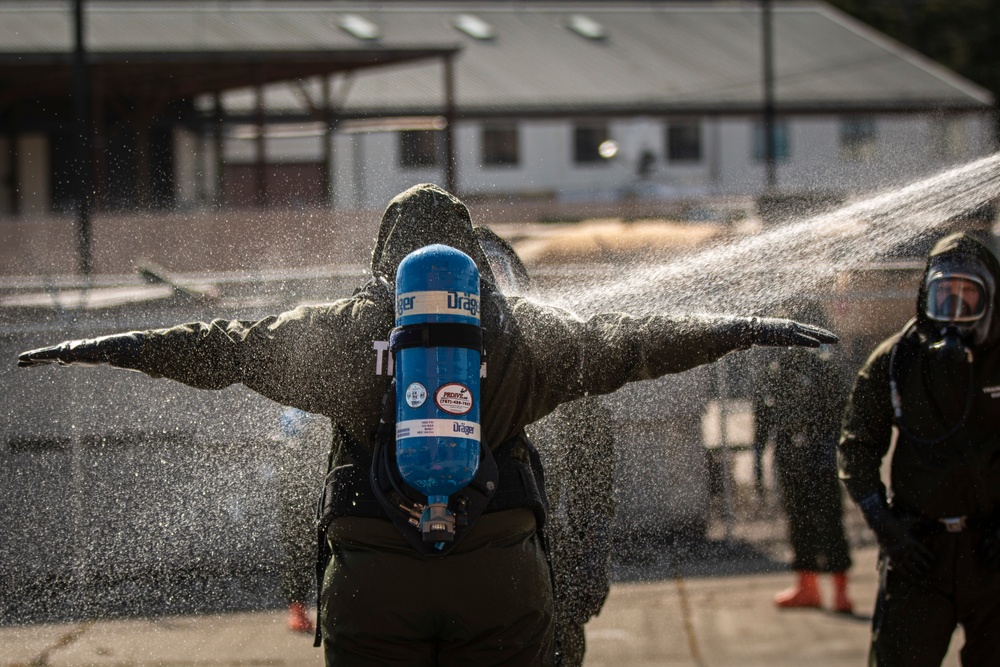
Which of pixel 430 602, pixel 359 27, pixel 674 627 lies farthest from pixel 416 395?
pixel 359 27

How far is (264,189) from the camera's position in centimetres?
1214

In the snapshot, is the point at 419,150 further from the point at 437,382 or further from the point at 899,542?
the point at 437,382

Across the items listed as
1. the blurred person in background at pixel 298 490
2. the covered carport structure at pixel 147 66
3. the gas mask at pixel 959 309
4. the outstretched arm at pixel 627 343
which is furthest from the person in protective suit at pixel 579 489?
the covered carport structure at pixel 147 66

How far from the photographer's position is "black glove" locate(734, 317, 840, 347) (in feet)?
8.73

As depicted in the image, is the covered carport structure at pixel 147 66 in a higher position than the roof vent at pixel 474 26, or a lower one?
lower

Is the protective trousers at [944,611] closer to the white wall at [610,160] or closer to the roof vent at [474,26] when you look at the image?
the white wall at [610,160]

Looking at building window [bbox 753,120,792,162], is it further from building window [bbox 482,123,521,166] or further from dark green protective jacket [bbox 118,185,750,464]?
dark green protective jacket [bbox 118,185,750,464]

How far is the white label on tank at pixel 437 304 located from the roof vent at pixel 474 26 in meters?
27.1

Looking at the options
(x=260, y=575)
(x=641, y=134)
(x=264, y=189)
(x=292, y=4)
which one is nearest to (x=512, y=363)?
(x=260, y=575)

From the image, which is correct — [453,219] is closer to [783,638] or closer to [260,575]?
[260,575]

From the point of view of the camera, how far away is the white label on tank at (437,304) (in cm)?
246

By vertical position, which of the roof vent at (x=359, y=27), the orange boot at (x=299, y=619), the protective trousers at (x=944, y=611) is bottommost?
the orange boot at (x=299, y=619)

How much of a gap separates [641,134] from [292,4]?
9.98 meters

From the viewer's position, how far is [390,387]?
100 inches
